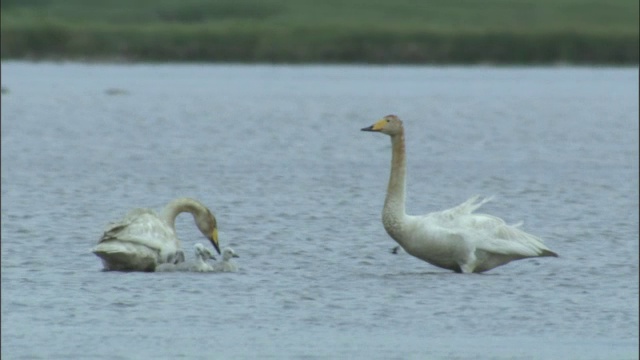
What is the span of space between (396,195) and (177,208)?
170cm

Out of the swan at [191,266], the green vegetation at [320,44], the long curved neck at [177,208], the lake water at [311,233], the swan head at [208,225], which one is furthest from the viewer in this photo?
the green vegetation at [320,44]

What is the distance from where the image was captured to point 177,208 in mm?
14352

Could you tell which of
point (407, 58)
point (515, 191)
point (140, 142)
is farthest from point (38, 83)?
point (515, 191)

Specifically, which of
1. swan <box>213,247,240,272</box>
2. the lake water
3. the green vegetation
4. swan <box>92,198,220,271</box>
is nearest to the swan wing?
swan <box>92,198,220,271</box>

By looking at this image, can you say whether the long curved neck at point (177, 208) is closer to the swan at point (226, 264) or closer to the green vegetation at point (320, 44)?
the swan at point (226, 264)

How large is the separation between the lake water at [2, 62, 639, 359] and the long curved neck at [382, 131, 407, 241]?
0.40 metres

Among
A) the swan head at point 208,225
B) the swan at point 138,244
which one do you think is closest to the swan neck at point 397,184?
the swan head at point 208,225

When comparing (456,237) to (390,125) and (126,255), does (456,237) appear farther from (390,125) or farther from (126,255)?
(126,255)

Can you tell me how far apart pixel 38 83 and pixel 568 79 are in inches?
963

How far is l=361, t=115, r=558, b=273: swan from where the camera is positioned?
44.8 ft

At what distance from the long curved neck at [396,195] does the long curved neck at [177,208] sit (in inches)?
60.3

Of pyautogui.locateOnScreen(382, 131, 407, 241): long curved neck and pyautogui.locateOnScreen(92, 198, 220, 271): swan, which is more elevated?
pyautogui.locateOnScreen(382, 131, 407, 241): long curved neck

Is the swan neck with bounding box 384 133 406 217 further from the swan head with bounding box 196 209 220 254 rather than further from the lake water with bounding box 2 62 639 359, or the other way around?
the swan head with bounding box 196 209 220 254

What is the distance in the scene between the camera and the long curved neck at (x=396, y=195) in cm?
1375
